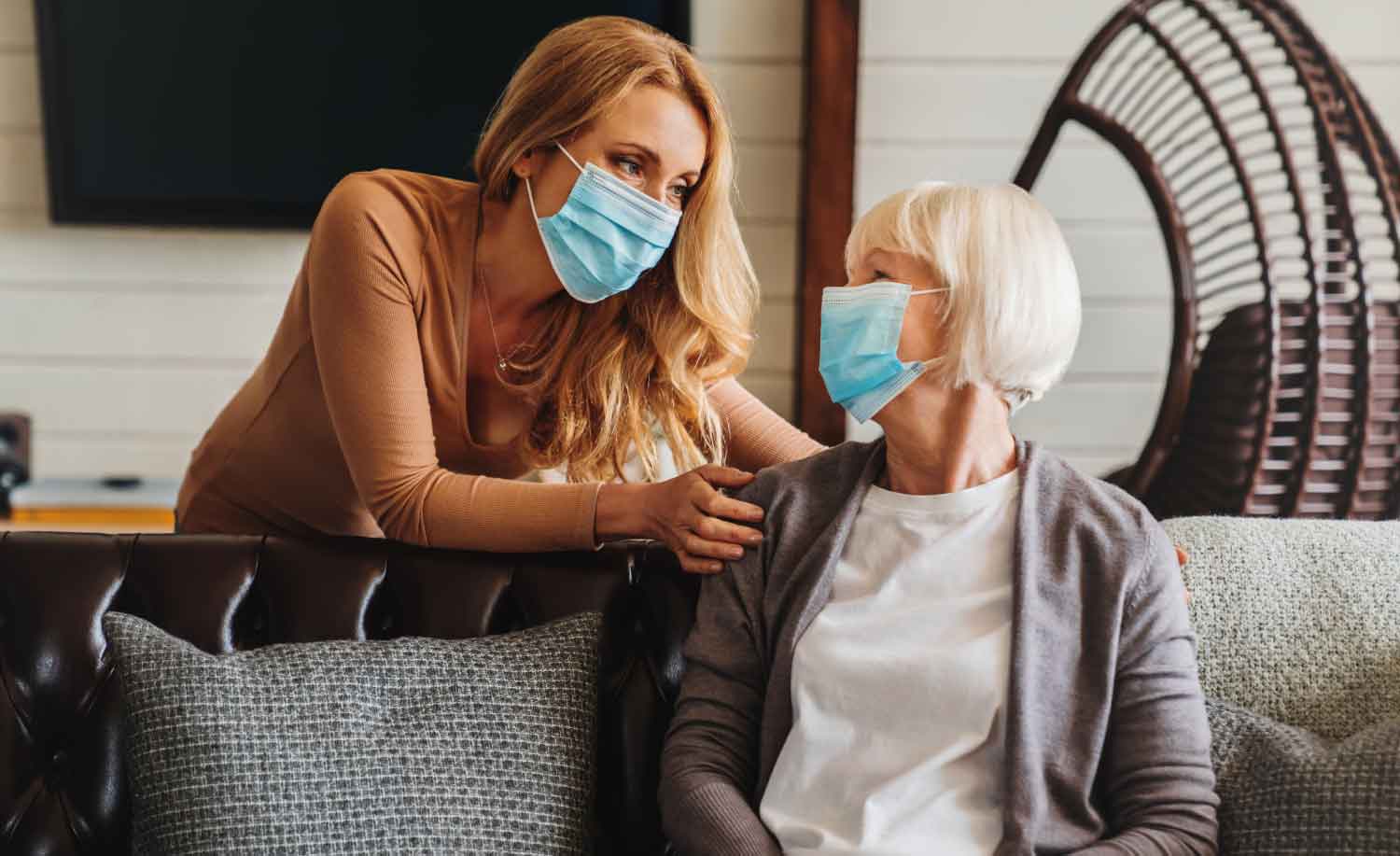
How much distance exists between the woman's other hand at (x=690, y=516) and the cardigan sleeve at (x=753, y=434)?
258 mm

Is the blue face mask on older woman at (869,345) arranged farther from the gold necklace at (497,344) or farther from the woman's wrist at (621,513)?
the gold necklace at (497,344)

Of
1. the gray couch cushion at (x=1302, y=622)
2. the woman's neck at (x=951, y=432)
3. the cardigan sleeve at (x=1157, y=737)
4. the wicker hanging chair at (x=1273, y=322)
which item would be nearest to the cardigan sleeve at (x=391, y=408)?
the woman's neck at (x=951, y=432)

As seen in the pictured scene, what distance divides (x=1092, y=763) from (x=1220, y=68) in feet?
6.60

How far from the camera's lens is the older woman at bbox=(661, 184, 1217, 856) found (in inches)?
43.9

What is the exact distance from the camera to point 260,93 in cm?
251

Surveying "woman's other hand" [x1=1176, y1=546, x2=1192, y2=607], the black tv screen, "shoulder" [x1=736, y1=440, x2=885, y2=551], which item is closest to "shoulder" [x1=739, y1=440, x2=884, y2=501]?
"shoulder" [x1=736, y1=440, x2=885, y2=551]

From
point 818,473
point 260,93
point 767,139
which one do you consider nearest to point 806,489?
point 818,473

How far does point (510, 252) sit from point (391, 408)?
0.93ft

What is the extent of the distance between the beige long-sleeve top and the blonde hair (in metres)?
0.06

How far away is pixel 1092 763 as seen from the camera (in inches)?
43.9

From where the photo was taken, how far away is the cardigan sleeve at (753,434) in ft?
5.35

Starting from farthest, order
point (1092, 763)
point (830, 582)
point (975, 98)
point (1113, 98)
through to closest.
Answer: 1. point (975, 98)
2. point (1113, 98)
3. point (830, 582)
4. point (1092, 763)

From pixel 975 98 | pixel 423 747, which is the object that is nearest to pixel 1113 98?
pixel 975 98

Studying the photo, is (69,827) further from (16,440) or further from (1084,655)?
(16,440)
